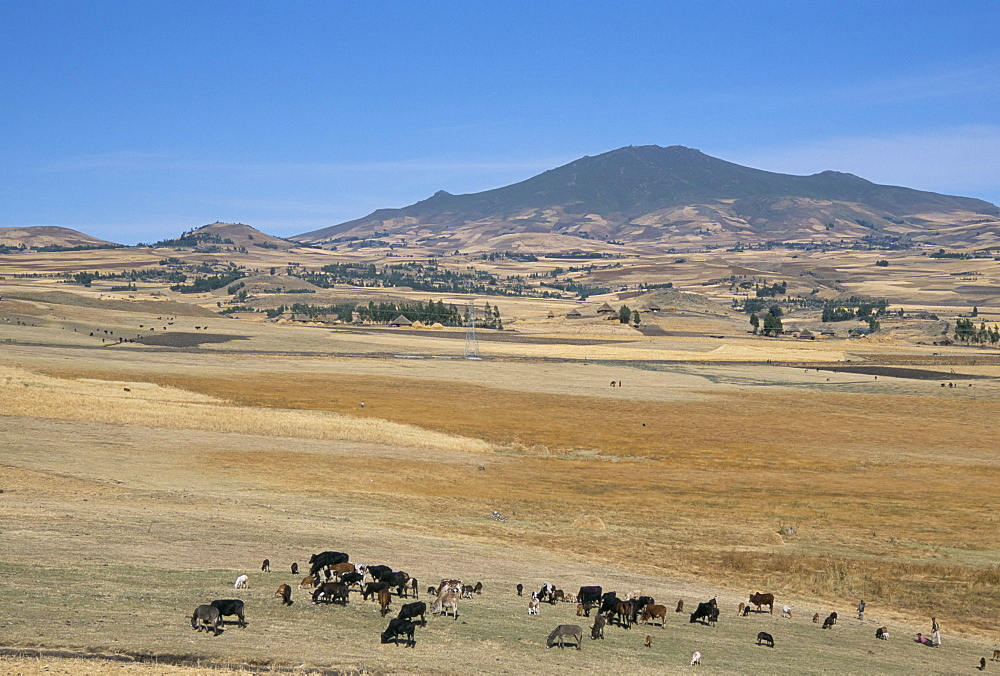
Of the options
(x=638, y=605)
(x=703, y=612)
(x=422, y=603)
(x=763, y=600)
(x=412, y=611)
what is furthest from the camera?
(x=763, y=600)

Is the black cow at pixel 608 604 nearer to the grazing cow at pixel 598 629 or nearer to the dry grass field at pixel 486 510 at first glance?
the dry grass field at pixel 486 510

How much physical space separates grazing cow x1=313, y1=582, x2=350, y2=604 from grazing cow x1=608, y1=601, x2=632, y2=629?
7.13m

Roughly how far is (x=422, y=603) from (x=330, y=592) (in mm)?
2641

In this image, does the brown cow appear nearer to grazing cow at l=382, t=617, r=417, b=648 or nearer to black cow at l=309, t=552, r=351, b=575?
black cow at l=309, t=552, r=351, b=575

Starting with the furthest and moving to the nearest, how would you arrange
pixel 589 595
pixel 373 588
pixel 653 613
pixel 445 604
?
pixel 589 595, pixel 653 613, pixel 373 588, pixel 445 604

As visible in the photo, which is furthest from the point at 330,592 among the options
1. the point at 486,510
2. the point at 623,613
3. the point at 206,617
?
the point at 486,510

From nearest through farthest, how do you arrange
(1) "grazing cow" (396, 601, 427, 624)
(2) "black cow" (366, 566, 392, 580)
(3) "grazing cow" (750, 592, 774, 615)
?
(1) "grazing cow" (396, 601, 427, 624) → (2) "black cow" (366, 566, 392, 580) → (3) "grazing cow" (750, 592, 774, 615)

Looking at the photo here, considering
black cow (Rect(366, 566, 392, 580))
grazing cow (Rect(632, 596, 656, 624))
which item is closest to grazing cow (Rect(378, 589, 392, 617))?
black cow (Rect(366, 566, 392, 580))

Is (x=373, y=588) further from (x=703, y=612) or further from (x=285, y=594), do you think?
(x=703, y=612)

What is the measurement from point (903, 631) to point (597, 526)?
1521cm

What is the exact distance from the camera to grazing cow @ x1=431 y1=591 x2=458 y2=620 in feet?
76.4

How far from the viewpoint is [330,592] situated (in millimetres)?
23062

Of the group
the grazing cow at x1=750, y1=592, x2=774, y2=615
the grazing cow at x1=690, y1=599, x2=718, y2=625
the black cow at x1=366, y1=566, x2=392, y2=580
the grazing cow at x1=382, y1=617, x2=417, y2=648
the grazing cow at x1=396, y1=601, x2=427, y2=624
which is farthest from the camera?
the grazing cow at x1=750, y1=592, x2=774, y2=615

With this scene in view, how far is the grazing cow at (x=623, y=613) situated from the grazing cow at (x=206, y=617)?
10178 mm
